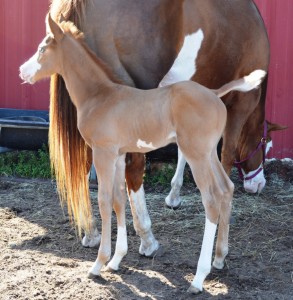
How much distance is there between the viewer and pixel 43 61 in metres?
3.90

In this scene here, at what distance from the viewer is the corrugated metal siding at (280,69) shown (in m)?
6.94

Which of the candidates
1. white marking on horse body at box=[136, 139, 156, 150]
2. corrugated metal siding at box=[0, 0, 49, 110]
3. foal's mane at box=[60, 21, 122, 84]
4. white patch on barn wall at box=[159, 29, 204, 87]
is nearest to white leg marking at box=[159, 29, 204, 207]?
white patch on barn wall at box=[159, 29, 204, 87]

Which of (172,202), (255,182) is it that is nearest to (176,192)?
(172,202)

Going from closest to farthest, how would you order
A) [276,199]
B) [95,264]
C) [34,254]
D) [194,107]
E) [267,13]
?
[194,107] → [95,264] → [34,254] → [276,199] → [267,13]

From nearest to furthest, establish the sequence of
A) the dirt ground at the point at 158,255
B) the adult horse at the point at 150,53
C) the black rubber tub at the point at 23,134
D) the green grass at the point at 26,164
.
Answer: the dirt ground at the point at 158,255
the adult horse at the point at 150,53
the black rubber tub at the point at 23,134
the green grass at the point at 26,164

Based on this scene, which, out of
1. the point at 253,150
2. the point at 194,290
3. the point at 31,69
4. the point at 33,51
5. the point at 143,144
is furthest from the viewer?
the point at 33,51

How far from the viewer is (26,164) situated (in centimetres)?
699

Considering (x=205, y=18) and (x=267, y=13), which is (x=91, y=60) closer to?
(x=205, y=18)

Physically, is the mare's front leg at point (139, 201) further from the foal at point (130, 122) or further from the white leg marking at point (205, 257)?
the white leg marking at point (205, 257)

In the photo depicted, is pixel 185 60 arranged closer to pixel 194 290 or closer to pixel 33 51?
pixel 194 290

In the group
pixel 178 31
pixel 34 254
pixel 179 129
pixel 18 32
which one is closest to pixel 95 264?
pixel 34 254

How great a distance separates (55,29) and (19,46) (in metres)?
4.07

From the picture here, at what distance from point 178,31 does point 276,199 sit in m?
2.31

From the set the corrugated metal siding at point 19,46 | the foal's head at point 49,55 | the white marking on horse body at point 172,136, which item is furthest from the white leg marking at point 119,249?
the corrugated metal siding at point 19,46
